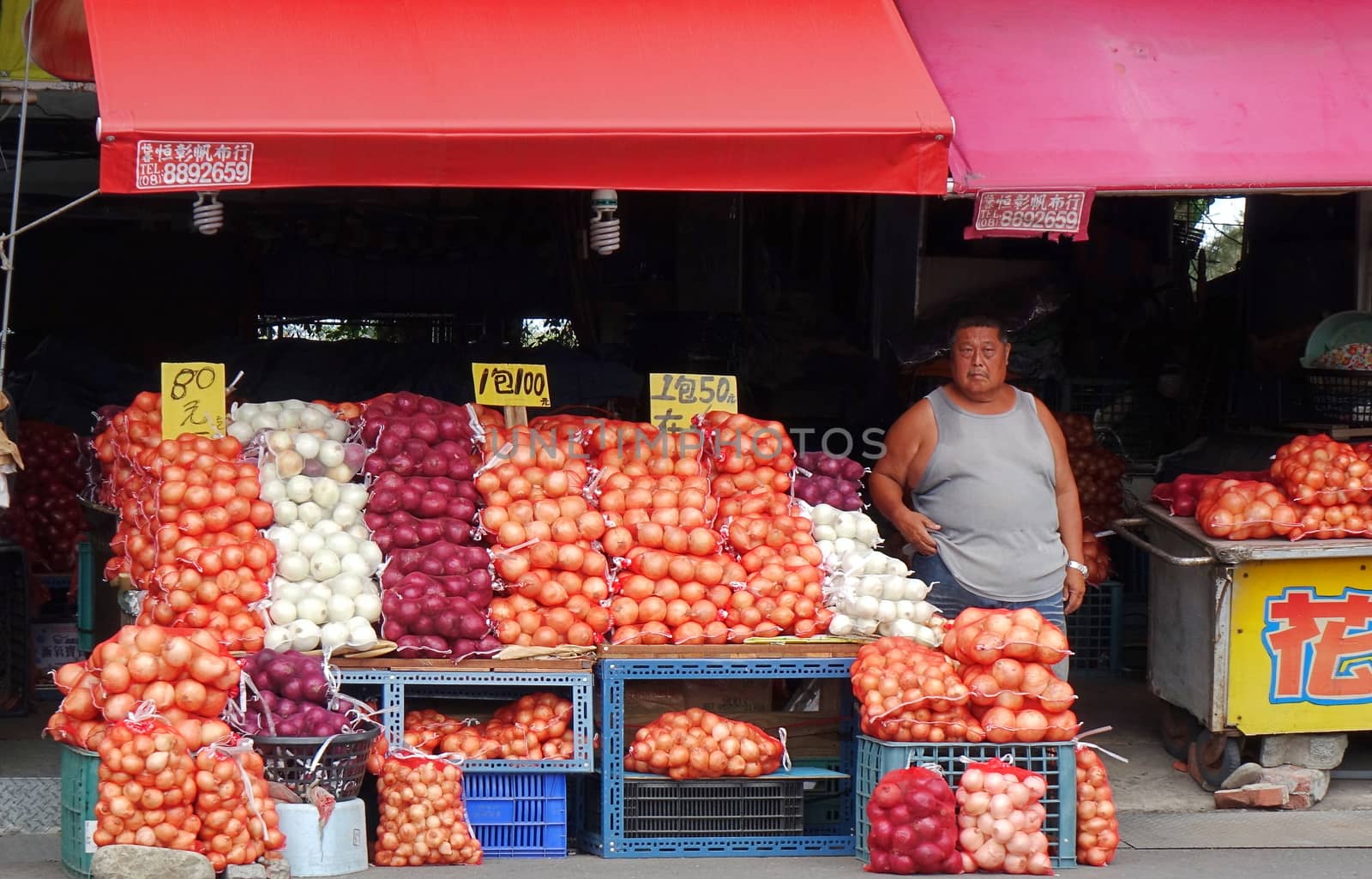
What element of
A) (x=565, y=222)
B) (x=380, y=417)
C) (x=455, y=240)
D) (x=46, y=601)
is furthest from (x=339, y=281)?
(x=380, y=417)

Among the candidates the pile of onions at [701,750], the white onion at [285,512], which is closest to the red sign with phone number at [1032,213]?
the pile of onions at [701,750]

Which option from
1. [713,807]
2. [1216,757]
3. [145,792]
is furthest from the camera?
[1216,757]

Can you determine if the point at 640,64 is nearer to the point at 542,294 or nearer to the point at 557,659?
the point at 557,659

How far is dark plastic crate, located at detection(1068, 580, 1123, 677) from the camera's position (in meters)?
8.64

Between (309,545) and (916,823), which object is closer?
(916,823)

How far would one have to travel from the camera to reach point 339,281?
10781 mm

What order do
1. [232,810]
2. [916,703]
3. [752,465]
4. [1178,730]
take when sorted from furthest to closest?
[1178,730] → [752,465] → [916,703] → [232,810]

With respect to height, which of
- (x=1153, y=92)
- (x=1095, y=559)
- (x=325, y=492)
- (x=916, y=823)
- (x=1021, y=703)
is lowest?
(x=916, y=823)

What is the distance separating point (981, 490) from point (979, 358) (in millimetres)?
519

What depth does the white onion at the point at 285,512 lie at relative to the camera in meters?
5.89

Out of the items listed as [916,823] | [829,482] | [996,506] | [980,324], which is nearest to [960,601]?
[996,506]

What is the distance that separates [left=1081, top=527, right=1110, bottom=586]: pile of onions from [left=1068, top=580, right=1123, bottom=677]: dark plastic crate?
0.15ft

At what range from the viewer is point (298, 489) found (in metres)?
5.95

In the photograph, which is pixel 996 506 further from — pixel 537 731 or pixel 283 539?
pixel 283 539
